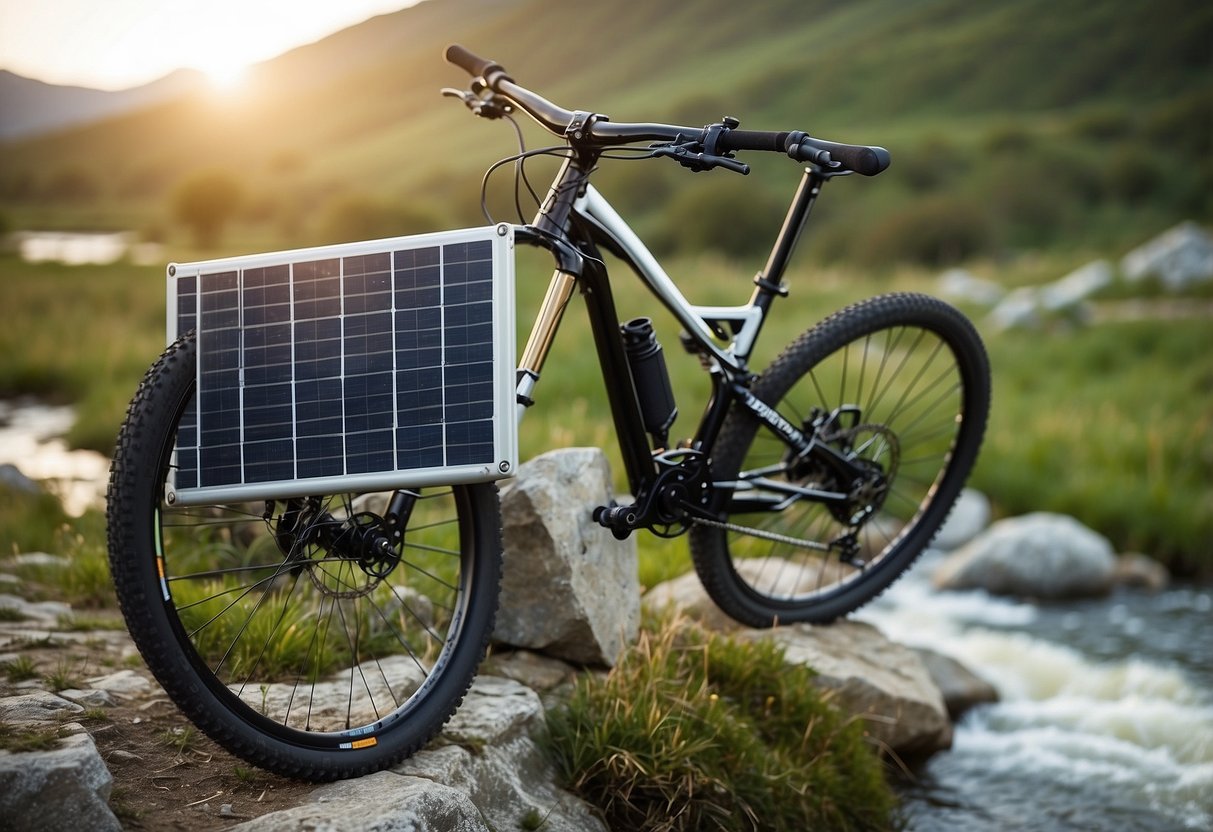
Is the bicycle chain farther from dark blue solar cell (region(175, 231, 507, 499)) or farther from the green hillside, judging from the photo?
the green hillside

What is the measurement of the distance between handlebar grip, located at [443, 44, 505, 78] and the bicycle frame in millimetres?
591

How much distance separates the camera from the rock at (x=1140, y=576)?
7090mm

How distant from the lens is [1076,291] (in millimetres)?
14562

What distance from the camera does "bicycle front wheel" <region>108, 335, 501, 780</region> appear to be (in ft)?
8.72

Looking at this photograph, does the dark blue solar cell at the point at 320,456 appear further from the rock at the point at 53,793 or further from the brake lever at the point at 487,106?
the brake lever at the point at 487,106

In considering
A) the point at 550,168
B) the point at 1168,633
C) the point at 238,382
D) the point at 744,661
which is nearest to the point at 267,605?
the point at 238,382

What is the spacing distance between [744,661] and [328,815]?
5.72 feet

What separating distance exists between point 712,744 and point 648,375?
3.87 ft

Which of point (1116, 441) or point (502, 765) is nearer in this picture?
point (502, 765)

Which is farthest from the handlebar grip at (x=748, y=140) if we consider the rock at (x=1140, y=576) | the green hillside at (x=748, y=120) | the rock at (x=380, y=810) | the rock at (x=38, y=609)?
the green hillside at (x=748, y=120)

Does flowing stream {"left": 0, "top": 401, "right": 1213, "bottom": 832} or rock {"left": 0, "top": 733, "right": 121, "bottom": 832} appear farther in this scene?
flowing stream {"left": 0, "top": 401, "right": 1213, "bottom": 832}

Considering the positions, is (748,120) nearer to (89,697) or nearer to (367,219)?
(367,219)

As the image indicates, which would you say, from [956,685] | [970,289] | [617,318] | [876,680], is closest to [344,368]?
[617,318]

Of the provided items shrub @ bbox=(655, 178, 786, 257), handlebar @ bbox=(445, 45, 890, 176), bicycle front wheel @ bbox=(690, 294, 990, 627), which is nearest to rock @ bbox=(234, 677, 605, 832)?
bicycle front wheel @ bbox=(690, 294, 990, 627)
